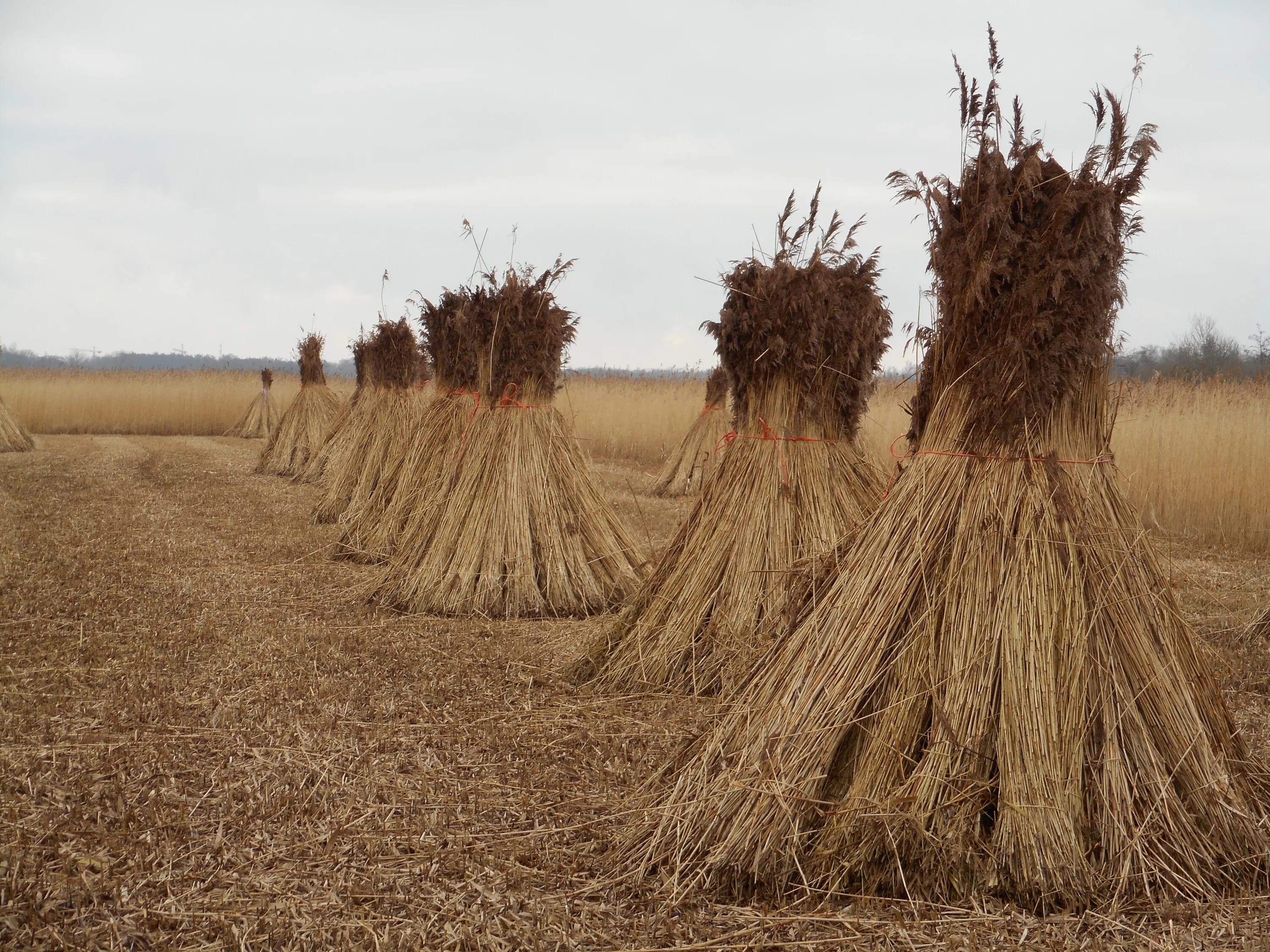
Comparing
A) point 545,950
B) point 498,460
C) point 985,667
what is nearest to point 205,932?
point 545,950

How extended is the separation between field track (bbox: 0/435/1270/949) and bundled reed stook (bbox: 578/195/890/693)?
0.32 meters

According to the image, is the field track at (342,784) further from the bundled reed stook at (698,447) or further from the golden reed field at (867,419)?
the bundled reed stook at (698,447)

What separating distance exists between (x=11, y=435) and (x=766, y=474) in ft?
52.4

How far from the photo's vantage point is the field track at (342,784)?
2.35m

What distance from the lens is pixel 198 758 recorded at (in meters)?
3.50

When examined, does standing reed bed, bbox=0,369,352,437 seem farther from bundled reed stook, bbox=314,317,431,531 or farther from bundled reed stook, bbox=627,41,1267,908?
bundled reed stook, bbox=627,41,1267,908

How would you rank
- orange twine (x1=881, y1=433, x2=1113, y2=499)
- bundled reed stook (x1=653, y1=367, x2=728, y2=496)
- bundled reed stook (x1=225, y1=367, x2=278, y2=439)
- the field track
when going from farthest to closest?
bundled reed stook (x1=225, y1=367, x2=278, y2=439) → bundled reed stook (x1=653, y1=367, x2=728, y2=496) → orange twine (x1=881, y1=433, x2=1113, y2=499) → the field track

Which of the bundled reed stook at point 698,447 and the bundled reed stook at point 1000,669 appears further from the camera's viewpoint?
the bundled reed stook at point 698,447

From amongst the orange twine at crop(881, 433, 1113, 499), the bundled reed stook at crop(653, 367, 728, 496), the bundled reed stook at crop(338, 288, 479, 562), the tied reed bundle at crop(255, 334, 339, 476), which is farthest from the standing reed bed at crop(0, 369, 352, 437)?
the orange twine at crop(881, 433, 1113, 499)

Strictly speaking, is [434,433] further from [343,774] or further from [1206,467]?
[1206,467]

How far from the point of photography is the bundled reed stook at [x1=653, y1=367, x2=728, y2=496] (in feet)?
40.5

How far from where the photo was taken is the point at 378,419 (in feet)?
33.7

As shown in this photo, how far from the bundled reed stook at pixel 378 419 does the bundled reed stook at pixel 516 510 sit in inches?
108

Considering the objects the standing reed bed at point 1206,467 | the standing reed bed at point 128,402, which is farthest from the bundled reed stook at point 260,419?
the standing reed bed at point 1206,467
